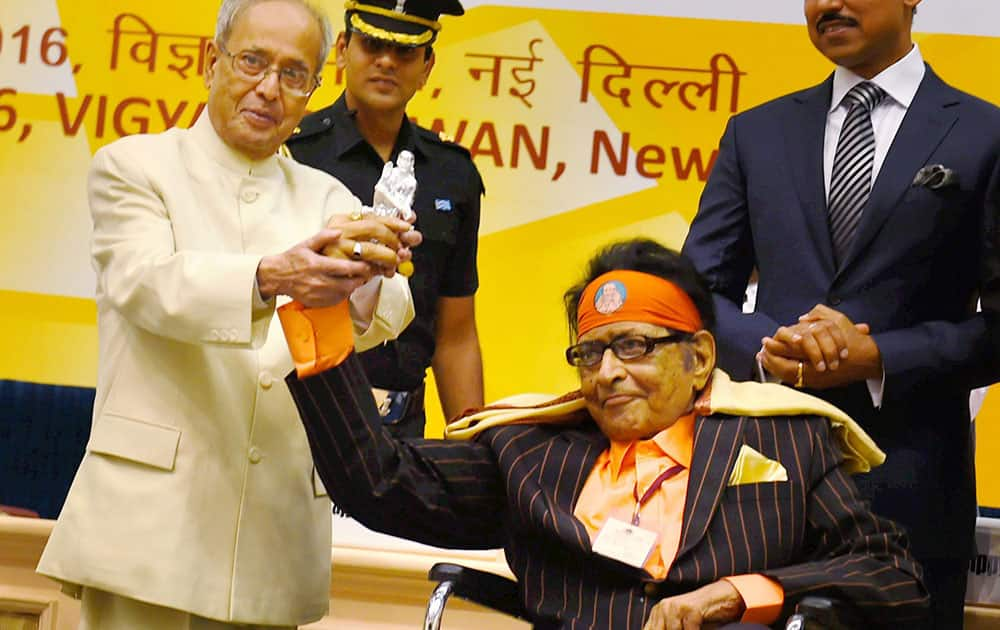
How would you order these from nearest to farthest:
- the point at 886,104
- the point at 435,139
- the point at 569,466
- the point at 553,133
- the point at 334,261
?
the point at 334,261, the point at 569,466, the point at 886,104, the point at 435,139, the point at 553,133

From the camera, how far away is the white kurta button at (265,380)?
251 cm

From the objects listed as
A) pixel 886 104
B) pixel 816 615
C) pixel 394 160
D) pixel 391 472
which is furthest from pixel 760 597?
pixel 394 160

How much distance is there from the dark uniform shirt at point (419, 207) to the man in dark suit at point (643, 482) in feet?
2.37

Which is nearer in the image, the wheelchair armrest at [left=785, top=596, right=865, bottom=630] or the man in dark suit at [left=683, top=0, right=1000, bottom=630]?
the wheelchair armrest at [left=785, top=596, right=865, bottom=630]

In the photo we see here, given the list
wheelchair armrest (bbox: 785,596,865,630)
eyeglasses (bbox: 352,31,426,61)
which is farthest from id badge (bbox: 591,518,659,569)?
eyeglasses (bbox: 352,31,426,61)

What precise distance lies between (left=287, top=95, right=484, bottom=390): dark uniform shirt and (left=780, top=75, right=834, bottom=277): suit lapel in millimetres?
863

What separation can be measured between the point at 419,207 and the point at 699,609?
4.62ft

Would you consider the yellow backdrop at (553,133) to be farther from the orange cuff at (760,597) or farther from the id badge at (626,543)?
the orange cuff at (760,597)

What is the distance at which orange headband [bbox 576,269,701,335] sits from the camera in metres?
2.73

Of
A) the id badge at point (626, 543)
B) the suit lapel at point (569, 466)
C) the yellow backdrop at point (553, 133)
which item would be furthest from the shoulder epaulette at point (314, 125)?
the id badge at point (626, 543)

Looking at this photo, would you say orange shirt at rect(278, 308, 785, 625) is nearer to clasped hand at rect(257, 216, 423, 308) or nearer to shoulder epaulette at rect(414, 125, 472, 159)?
clasped hand at rect(257, 216, 423, 308)

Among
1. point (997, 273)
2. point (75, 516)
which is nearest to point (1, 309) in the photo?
point (75, 516)

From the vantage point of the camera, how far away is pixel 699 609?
2.43 metres

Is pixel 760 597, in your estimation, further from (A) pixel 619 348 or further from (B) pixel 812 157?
(B) pixel 812 157
